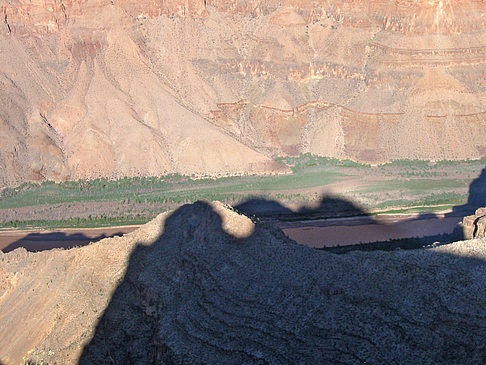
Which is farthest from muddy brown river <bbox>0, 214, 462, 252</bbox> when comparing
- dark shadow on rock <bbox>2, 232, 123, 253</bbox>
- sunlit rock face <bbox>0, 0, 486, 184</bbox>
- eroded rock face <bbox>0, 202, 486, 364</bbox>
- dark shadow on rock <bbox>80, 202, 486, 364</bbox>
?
dark shadow on rock <bbox>80, 202, 486, 364</bbox>

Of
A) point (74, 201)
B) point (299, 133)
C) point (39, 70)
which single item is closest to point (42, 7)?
point (39, 70)

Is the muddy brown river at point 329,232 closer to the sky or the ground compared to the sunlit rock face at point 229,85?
closer to the ground

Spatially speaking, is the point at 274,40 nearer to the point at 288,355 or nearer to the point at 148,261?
the point at 148,261

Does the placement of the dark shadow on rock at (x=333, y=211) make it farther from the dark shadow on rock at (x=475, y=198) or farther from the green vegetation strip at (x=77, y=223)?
the green vegetation strip at (x=77, y=223)

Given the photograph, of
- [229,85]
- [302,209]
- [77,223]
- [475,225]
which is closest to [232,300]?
[475,225]

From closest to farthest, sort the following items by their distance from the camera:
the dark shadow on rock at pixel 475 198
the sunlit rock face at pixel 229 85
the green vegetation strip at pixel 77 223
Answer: the green vegetation strip at pixel 77 223 < the dark shadow on rock at pixel 475 198 < the sunlit rock face at pixel 229 85

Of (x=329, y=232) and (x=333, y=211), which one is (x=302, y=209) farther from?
(x=329, y=232)

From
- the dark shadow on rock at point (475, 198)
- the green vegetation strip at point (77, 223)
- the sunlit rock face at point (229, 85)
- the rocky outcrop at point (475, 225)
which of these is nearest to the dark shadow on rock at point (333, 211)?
the dark shadow on rock at point (475, 198)
